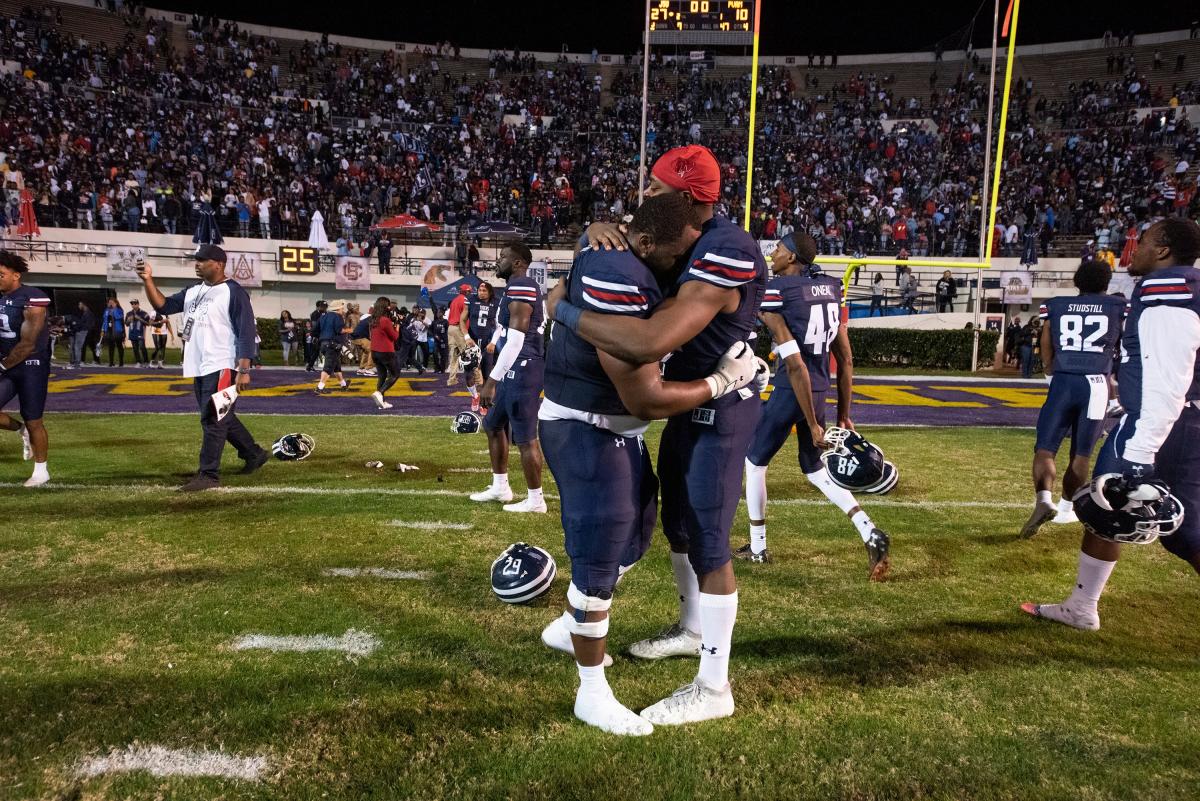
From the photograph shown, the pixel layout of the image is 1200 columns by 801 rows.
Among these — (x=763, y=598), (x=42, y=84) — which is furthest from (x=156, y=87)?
(x=763, y=598)

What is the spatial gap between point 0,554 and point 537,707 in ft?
13.2

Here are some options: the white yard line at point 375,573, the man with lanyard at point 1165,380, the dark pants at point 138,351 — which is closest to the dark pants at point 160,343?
the dark pants at point 138,351

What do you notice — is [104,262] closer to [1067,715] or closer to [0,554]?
[0,554]

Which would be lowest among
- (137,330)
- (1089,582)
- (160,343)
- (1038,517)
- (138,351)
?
(138,351)

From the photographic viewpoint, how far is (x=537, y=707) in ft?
10.1

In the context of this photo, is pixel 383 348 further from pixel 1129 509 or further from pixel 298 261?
pixel 298 261

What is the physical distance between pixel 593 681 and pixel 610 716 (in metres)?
0.14

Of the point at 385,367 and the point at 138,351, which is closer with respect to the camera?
the point at 385,367

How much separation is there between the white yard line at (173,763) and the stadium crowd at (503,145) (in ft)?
82.9

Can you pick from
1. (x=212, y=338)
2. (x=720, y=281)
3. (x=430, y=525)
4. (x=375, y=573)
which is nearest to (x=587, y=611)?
(x=720, y=281)

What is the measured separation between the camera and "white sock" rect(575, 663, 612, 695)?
2945mm

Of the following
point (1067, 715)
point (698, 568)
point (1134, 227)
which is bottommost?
point (1067, 715)

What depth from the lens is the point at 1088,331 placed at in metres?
5.67

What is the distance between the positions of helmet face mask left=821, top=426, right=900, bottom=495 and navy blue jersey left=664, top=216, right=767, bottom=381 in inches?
85.8
